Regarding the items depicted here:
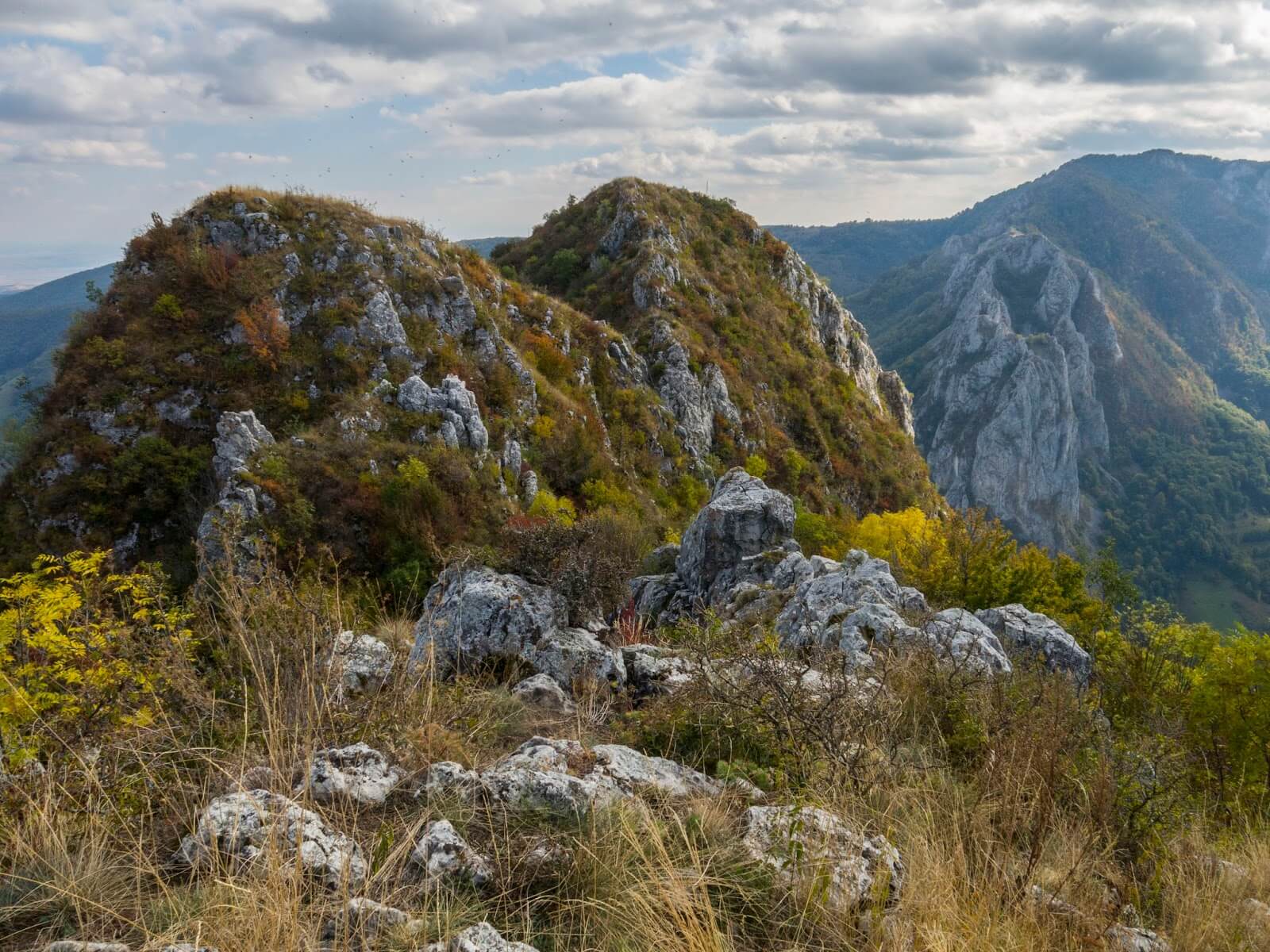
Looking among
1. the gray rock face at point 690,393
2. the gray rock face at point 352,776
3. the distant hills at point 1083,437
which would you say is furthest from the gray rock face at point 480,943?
the distant hills at point 1083,437

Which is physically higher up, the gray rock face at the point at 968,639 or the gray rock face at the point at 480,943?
the gray rock face at the point at 480,943

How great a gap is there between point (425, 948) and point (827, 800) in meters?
1.99

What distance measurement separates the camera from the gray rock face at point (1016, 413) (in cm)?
14738

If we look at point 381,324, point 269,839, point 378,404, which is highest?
point 381,324

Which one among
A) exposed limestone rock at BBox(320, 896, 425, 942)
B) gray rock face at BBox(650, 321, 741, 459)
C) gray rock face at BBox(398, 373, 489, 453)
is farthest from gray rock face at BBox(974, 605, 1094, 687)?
gray rock face at BBox(650, 321, 741, 459)

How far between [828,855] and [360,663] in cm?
371

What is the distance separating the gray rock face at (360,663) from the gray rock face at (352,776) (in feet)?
2.05

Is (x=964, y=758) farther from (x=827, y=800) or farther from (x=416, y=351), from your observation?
(x=416, y=351)

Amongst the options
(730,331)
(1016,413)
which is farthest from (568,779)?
(1016,413)

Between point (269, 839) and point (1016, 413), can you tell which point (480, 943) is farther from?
point (1016, 413)

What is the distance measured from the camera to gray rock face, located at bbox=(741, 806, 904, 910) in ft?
9.35

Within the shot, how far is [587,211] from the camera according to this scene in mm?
46844

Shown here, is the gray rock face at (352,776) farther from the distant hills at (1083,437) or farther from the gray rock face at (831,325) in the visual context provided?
the distant hills at (1083,437)

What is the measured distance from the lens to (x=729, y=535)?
1557 cm
